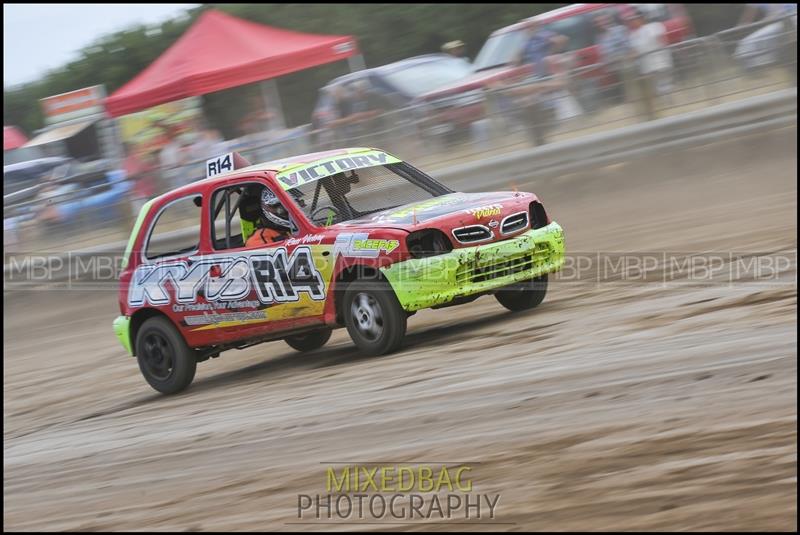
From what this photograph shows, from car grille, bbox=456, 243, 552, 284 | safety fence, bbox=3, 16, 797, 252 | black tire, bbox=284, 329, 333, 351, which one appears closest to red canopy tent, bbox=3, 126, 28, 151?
safety fence, bbox=3, 16, 797, 252

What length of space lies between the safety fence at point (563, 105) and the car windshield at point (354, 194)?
12.4 ft

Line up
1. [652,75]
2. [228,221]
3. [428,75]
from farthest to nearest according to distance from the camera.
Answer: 1. [428,75]
2. [652,75]
3. [228,221]

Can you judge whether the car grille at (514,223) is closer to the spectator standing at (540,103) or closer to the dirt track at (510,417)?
the dirt track at (510,417)

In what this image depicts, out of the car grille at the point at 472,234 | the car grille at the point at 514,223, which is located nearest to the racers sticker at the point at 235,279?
the car grille at the point at 472,234

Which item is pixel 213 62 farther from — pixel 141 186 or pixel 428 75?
pixel 141 186

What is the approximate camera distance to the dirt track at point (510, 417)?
431 centimetres

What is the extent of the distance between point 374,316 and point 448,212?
2.58ft

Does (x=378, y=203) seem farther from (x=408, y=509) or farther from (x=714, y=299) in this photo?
(x=408, y=509)

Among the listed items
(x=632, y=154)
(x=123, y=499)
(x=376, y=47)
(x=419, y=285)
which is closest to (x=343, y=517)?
(x=123, y=499)

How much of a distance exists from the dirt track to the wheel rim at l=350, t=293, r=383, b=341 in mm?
192

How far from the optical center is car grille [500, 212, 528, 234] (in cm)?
744

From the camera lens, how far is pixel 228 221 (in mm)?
8070

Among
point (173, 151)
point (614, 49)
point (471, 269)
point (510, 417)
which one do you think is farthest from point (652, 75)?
point (510, 417)

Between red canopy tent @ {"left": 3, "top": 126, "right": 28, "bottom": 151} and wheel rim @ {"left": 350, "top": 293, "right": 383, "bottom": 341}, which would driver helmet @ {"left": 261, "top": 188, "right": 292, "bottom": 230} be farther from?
red canopy tent @ {"left": 3, "top": 126, "right": 28, "bottom": 151}
